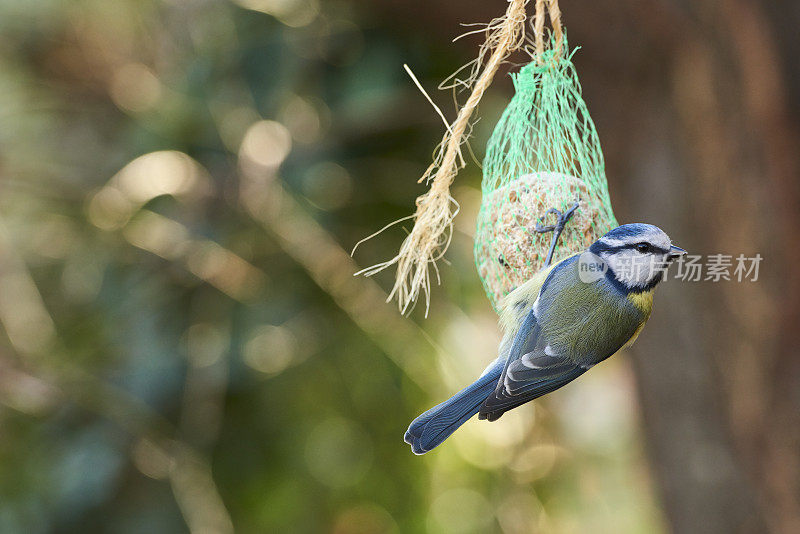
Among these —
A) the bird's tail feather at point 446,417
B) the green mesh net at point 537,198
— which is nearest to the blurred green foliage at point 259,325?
the green mesh net at point 537,198

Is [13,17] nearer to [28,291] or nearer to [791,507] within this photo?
[28,291]

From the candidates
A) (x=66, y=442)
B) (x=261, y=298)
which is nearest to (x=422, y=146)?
(x=261, y=298)

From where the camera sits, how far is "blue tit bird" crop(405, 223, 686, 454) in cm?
147

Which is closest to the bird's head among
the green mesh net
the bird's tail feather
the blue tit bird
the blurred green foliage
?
the blue tit bird

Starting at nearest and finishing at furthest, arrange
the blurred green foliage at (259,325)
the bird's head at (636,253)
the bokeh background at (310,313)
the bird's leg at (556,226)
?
1. the bird's head at (636,253)
2. the bird's leg at (556,226)
3. the bokeh background at (310,313)
4. the blurred green foliage at (259,325)

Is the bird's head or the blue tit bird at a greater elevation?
the bird's head

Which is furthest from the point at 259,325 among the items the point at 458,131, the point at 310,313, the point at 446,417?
the point at 458,131

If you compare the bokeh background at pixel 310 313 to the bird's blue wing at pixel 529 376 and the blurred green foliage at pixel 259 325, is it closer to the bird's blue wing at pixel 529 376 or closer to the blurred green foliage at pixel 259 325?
the blurred green foliage at pixel 259 325

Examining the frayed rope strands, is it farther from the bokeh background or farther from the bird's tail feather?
the bokeh background

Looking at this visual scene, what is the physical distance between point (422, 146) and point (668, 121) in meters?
0.93

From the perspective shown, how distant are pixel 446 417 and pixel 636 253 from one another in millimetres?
422

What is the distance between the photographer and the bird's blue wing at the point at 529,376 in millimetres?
1462

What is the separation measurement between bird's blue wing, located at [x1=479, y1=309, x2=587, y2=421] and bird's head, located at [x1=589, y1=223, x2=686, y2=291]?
0.17 metres

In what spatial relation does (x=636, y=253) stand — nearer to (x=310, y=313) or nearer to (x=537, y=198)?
(x=537, y=198)
